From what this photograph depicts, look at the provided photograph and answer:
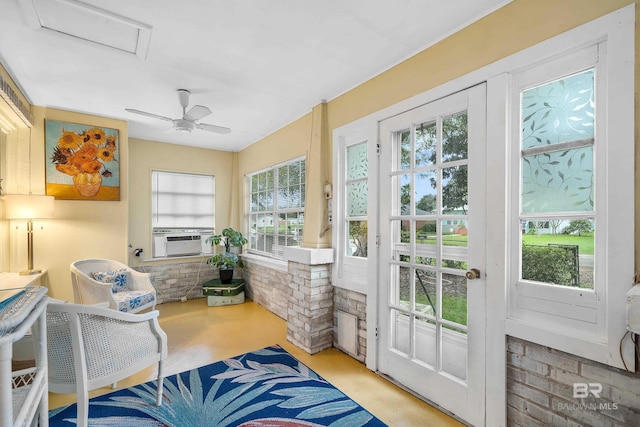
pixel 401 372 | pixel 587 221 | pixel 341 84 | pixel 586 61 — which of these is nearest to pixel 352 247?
pixel 401 372

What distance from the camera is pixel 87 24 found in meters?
2.03

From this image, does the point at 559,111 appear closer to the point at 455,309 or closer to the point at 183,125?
the point at 455,309

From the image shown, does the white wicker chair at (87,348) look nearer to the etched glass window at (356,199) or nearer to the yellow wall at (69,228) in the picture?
the etched glass window at (356,199)

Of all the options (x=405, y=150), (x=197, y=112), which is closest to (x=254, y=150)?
(x=197, y=112)

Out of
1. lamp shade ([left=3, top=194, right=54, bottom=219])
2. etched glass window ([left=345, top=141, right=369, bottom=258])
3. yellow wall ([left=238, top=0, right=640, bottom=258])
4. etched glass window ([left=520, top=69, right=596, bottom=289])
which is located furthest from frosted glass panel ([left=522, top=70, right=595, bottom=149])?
lamp shade ([left=3, top=194, right=54, bottom=219])

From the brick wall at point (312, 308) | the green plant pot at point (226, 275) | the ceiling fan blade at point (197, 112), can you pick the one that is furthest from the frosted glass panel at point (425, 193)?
the green plant pot at point (226, 275)

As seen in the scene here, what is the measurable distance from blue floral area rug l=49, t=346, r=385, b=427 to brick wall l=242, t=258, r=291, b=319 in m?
1.42

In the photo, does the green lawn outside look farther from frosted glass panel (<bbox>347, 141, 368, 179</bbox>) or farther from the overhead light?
the overhead light

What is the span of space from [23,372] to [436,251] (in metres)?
2.61

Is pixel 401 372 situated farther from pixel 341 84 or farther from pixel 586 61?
pixel 341 84

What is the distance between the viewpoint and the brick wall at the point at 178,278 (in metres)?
4.89

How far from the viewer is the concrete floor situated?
2171 mm

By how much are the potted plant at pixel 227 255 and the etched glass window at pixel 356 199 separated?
8.80 feet

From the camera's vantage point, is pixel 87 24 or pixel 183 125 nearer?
pixel 87 24
